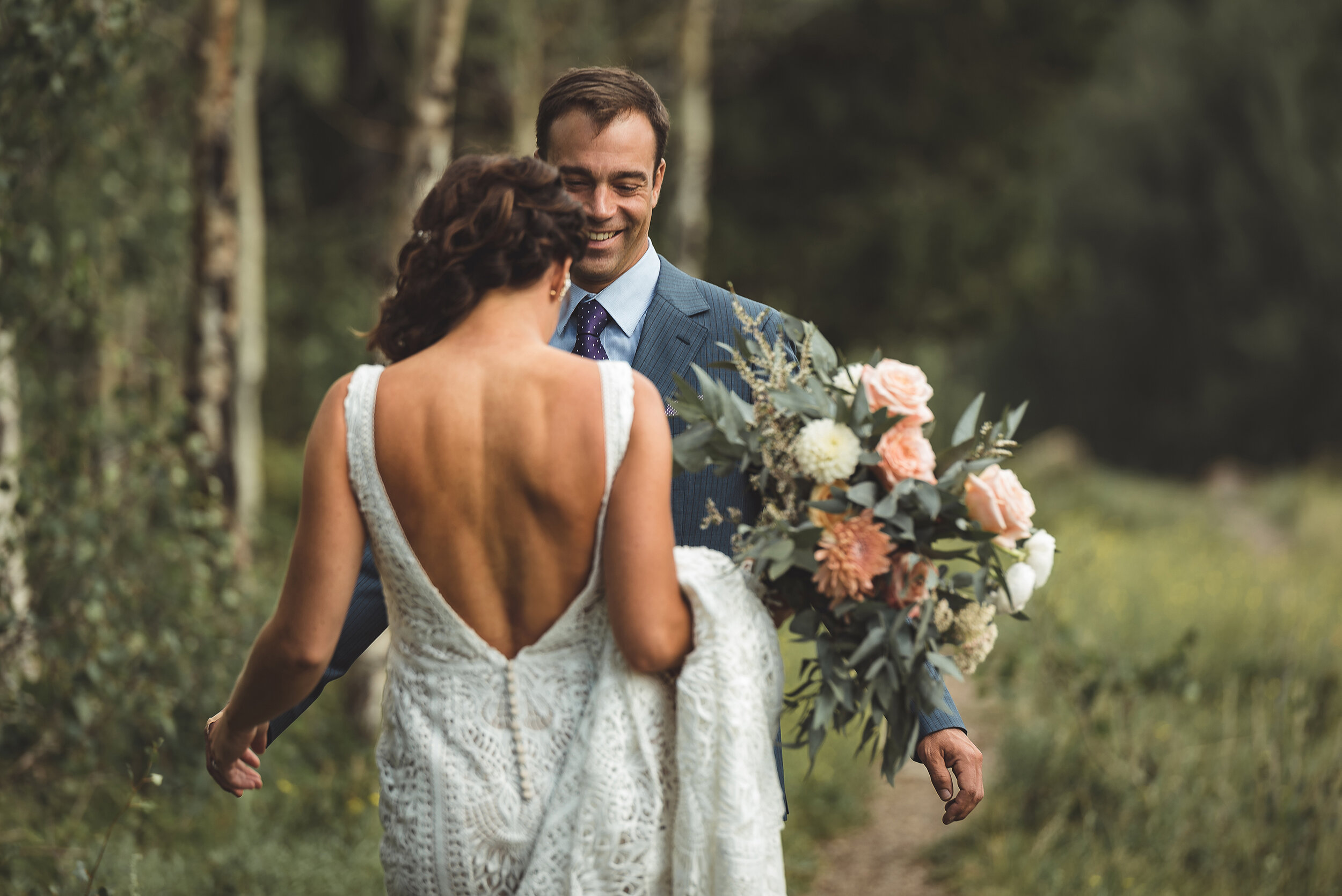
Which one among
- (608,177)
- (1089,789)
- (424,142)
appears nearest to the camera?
(608,177)

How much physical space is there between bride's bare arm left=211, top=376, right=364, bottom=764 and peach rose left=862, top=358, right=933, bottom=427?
0.83 m

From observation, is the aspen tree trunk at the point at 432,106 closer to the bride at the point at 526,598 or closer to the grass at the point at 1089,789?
the grass at the point at 1089,789

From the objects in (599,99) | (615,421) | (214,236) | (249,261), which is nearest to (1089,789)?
(599,99)

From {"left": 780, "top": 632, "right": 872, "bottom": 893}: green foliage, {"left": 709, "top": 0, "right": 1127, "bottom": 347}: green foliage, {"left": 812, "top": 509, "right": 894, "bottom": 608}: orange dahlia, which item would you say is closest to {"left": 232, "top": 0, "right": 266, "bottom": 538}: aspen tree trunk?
{"left": 780, "top": 632, "right": 872, "bottom": 893}: green foliage

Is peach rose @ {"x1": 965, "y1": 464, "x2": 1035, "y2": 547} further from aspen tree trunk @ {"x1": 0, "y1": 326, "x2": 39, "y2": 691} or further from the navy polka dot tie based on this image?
aspen tree trunk @ {"x1": 0, "y1": 326, "x2": 39, "y2": 691}

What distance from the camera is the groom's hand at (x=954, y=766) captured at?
80.7 inches

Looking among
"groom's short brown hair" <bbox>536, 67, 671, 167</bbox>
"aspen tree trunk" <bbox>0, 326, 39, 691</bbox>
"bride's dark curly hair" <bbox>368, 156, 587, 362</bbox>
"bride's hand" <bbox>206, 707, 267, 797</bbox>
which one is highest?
"groom's short brown hair" <bbox>536, 67, 671, 167</bbox>

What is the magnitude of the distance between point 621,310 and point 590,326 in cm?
7

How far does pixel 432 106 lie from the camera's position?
18.1 ft

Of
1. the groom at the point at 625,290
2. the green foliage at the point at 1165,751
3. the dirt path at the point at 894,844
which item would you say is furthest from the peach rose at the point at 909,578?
the dirt path at the point at 894,844

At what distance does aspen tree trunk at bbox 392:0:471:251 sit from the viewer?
5422 mm

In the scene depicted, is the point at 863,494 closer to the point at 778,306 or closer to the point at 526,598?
the point at 526,598

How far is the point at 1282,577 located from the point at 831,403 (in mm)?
7433

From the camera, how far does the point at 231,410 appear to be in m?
6.62
